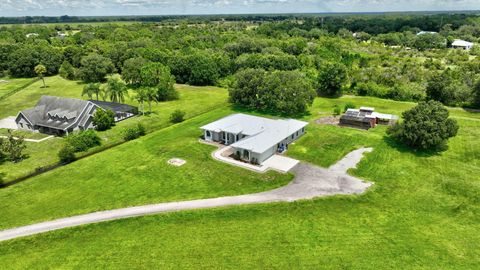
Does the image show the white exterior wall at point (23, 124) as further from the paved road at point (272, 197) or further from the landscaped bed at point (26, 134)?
the paved road at point (272, 197)

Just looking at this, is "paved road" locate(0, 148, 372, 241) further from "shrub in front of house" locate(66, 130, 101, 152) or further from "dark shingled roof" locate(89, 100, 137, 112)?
"dark shingled roof" locate(89, 100, 137, 112)

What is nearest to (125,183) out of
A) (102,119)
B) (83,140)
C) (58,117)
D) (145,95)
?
(83,140)

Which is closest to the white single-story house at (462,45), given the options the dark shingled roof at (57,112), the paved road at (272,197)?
the paved road at (272,197)

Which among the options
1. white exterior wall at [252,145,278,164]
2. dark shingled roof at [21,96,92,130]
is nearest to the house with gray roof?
dark shingled roof at [21,96,92,130]

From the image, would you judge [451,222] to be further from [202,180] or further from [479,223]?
[202,180]

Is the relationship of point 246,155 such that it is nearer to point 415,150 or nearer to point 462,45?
point 415,150

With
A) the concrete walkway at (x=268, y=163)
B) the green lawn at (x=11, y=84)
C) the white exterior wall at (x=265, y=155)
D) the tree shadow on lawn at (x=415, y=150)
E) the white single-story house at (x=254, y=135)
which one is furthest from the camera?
the green lawn at (x=11, y=84)
